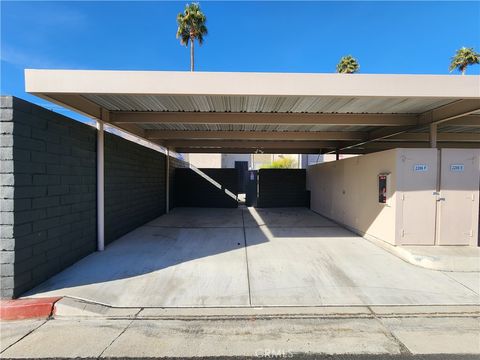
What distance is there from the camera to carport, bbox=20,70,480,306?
396 cm

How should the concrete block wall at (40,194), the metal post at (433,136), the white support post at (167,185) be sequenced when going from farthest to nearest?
1. the white support post at (167,185)
2. the metal post at (433,136)
3. the concrete block wall at (40,194)

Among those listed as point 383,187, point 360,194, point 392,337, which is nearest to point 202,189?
point 360,194

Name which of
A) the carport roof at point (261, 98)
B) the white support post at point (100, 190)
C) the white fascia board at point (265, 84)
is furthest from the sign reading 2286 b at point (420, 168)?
the white support post at point (100, 190)

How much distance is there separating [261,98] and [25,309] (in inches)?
182

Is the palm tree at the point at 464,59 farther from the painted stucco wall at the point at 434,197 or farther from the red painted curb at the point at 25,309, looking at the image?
the red painted curb at the point at 25,309

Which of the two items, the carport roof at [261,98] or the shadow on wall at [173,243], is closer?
the carport roof at [261,98]

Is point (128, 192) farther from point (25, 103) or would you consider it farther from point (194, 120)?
point (25, 103)

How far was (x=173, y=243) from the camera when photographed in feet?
21.3

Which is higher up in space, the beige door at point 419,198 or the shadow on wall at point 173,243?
the beige door at point 419,198

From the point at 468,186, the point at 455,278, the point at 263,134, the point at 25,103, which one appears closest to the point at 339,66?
the point at 263,134

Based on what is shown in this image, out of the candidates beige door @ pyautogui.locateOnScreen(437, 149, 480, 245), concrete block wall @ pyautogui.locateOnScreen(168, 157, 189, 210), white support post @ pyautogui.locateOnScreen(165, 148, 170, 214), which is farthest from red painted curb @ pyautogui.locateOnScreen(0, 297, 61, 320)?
concrete block wall @ pyautogui.locateOnScreen(168, 157, 189, 210)

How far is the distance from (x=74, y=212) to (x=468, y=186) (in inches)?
303

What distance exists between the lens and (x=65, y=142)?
4.53 m

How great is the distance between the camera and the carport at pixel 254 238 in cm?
396
